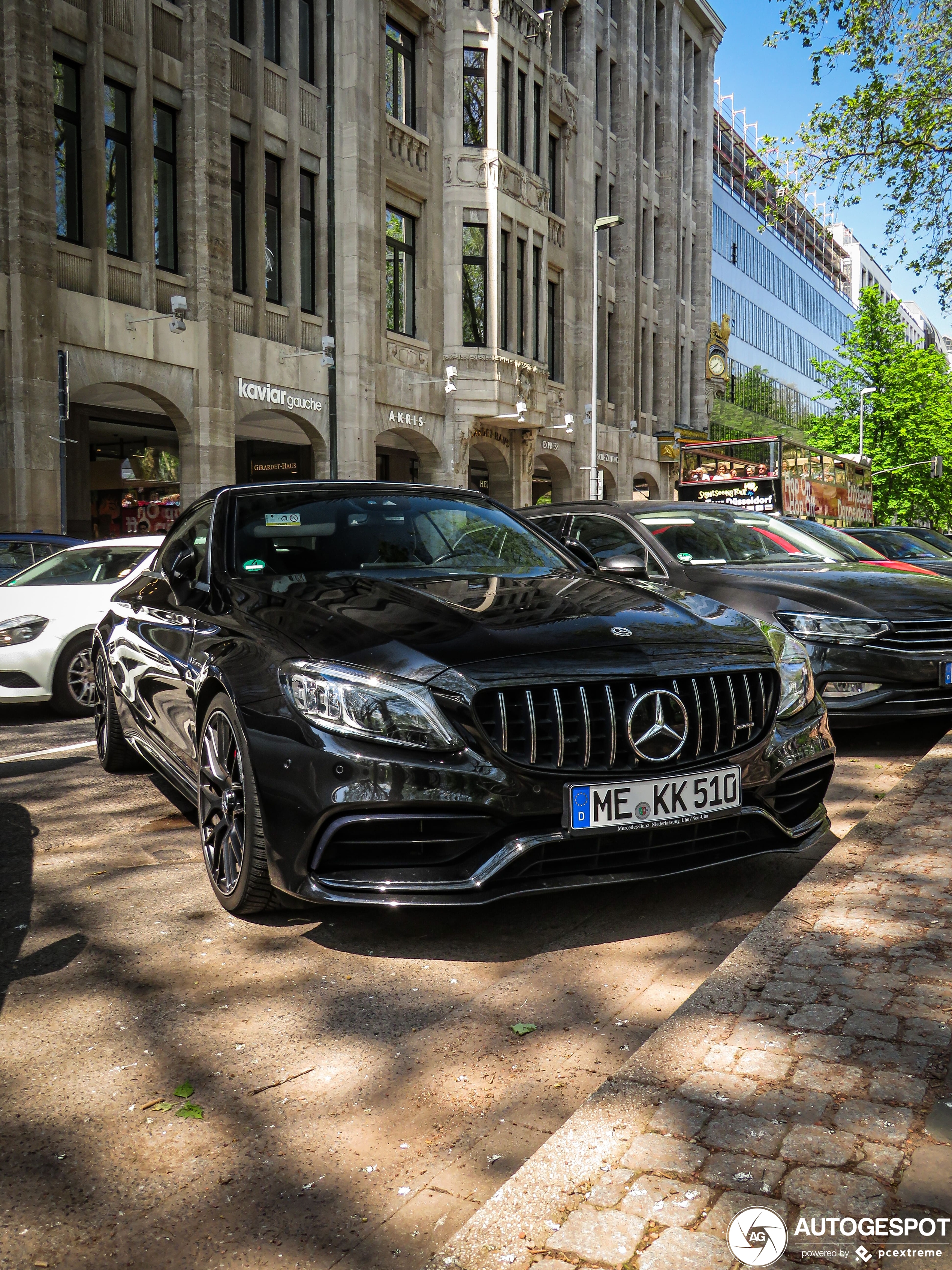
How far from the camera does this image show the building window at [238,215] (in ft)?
70.0

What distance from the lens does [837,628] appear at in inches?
268

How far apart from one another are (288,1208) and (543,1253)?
0.62 meters

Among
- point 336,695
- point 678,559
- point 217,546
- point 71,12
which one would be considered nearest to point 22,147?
point 71,12

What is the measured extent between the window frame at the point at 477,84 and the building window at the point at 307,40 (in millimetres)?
4885

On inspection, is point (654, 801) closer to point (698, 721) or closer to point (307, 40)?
point (698, 721)

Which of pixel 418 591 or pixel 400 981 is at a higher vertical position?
pixel 418 591

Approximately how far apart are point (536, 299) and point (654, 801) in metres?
28.0

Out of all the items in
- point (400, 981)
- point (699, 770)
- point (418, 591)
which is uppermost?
point (418, 591)

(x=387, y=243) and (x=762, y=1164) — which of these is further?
(x=387, y=243)

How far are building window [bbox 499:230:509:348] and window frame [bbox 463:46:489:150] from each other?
7.04 ft

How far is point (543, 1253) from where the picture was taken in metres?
1.85

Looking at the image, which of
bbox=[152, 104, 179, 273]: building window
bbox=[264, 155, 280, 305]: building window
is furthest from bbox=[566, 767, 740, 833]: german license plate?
bbox=[264, 155, 280, 305]: building window

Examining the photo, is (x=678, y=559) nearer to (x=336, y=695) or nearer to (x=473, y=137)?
(x=336, y=695)

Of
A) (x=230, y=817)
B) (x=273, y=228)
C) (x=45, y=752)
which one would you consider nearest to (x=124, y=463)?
(x=273, y=228)
